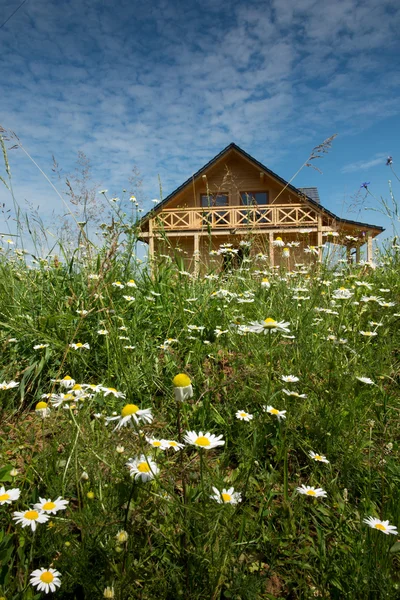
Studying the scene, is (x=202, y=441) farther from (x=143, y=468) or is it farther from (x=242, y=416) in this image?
(x=242, y=416)

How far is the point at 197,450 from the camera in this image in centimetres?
177

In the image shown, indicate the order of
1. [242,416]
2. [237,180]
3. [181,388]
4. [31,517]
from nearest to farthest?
[181,388]
[31,517]
[242,416]
[237,180]

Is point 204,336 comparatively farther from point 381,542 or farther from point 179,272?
point 381,542

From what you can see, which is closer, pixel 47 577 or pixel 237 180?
pixel 47 577

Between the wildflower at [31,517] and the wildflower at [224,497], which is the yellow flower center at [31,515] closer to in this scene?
the wildflower at [31,517]

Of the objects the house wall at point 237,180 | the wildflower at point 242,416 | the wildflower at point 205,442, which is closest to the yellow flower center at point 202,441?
the wildflower at point 205,442

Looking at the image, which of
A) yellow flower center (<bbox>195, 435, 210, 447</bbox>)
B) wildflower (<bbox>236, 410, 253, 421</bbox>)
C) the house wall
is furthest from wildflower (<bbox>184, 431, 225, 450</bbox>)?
the house wall

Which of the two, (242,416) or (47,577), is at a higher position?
(242,416)

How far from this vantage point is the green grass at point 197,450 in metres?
1.20

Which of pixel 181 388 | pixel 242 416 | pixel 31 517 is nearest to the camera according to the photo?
pixel 181 388

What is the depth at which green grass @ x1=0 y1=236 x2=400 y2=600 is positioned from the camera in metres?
1.20

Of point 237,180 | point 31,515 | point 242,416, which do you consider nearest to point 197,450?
point 242,416

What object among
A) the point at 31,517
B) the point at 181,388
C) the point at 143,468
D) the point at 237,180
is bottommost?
the point at 31,517

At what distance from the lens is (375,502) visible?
163cm
